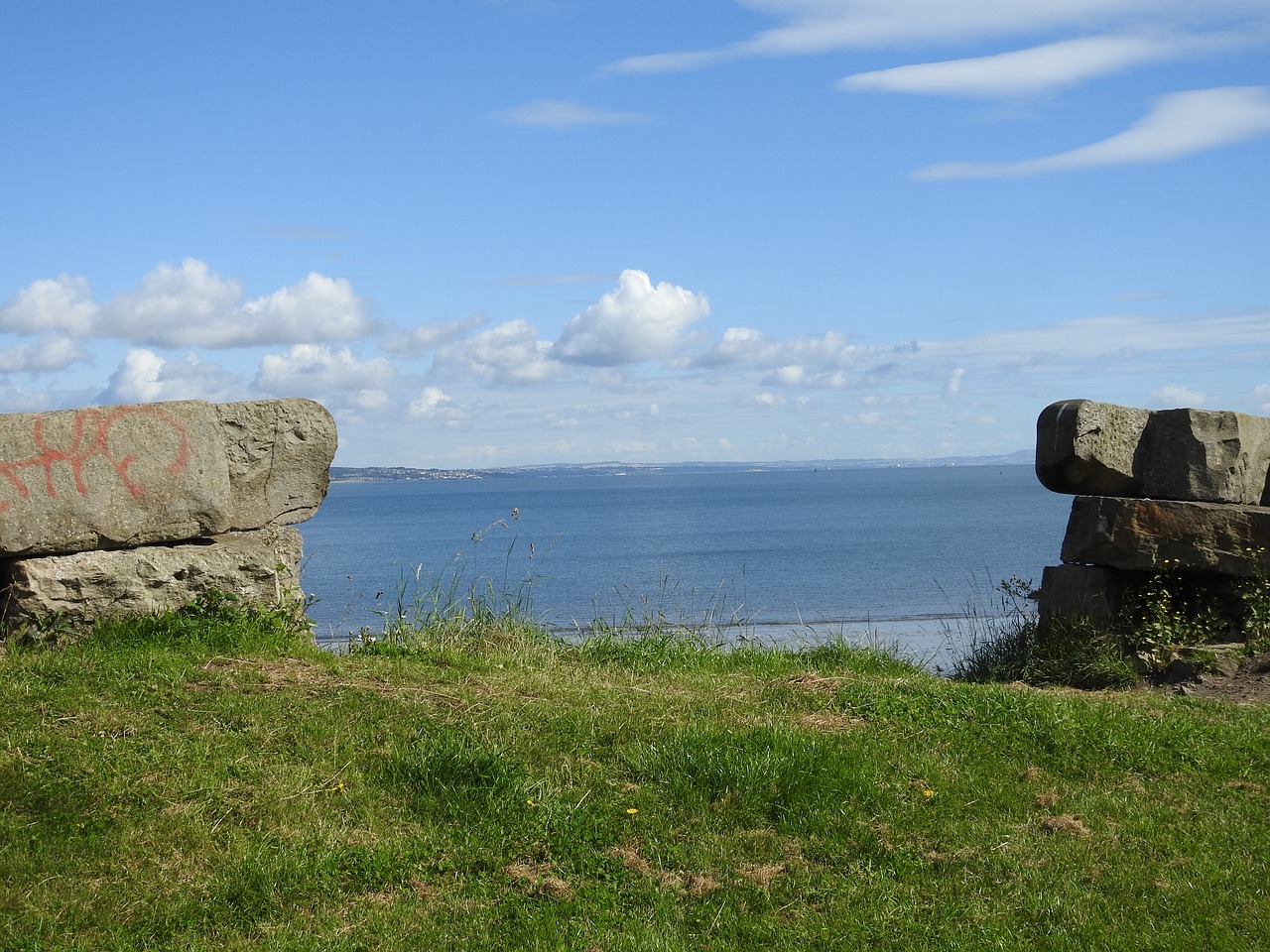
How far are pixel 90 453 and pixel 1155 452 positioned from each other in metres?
8.34

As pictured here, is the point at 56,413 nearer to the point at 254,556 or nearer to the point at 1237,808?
the point at 254,556

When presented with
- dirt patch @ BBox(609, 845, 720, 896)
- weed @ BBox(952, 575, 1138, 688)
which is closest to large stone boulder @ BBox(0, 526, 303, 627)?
dirt patch @ BBox(609, 845, 720, 896)

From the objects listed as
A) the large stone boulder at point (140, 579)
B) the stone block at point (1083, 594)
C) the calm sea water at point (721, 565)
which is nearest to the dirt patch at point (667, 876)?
the calm sea water at point (721, 565)

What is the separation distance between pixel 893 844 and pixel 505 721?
6.89ft

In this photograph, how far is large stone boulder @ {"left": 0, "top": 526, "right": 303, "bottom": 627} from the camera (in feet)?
22.5

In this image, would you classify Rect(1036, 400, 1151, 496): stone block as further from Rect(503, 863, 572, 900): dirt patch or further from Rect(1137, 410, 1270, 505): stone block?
Rect(503, 863, 572, 900): dirt patch

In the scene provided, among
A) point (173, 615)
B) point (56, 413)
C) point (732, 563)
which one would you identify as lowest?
point (732, 563)

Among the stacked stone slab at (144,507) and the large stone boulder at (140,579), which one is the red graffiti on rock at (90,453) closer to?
the stacked stone slab at (144,507)

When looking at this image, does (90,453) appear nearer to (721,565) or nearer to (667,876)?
(667,876)

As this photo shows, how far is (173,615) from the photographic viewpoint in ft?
23.4

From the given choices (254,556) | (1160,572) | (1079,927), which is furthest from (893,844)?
(1160,572)

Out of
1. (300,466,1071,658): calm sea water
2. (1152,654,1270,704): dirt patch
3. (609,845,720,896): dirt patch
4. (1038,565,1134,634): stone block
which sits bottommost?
(300,466,1071,658): calm sea water

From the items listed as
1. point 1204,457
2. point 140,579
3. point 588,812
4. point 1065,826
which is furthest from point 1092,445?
point 140,579

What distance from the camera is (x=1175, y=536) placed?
893 cm
